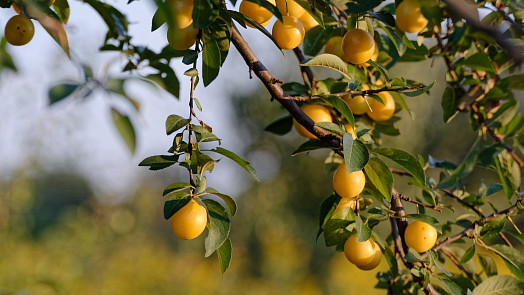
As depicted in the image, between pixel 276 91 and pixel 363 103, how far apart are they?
0.16 m

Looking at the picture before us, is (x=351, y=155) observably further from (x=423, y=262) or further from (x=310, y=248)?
(x=310, y=248)

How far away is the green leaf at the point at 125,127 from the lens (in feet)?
1.00

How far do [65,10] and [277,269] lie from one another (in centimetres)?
310

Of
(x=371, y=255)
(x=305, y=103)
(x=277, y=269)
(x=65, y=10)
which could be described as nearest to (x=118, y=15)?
(x=65, y=10)

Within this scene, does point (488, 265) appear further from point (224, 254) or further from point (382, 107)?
point (224, 254)

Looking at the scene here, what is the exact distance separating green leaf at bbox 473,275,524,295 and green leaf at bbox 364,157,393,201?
0.20 metres

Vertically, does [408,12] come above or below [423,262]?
above

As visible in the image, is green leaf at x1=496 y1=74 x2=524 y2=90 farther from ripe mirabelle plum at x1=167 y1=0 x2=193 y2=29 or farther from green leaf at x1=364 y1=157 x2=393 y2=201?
ripe mirabelle plum at x1=167 y1=0 x2=193 y2=29

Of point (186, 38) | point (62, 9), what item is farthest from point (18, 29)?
point (186, 38)

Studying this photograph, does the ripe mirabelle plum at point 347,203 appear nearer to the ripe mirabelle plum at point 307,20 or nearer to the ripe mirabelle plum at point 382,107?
the ripe mirabelle plum at point 382,107

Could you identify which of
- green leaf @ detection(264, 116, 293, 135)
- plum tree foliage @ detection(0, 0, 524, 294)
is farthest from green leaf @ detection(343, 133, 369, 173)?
green leaf @ detection(264, 116, 293, 135)

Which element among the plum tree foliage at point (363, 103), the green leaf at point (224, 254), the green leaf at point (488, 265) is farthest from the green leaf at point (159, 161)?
the green leaf at point (488, 265)

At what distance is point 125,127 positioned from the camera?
309 millimetres

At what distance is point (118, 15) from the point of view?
2.10 feet
